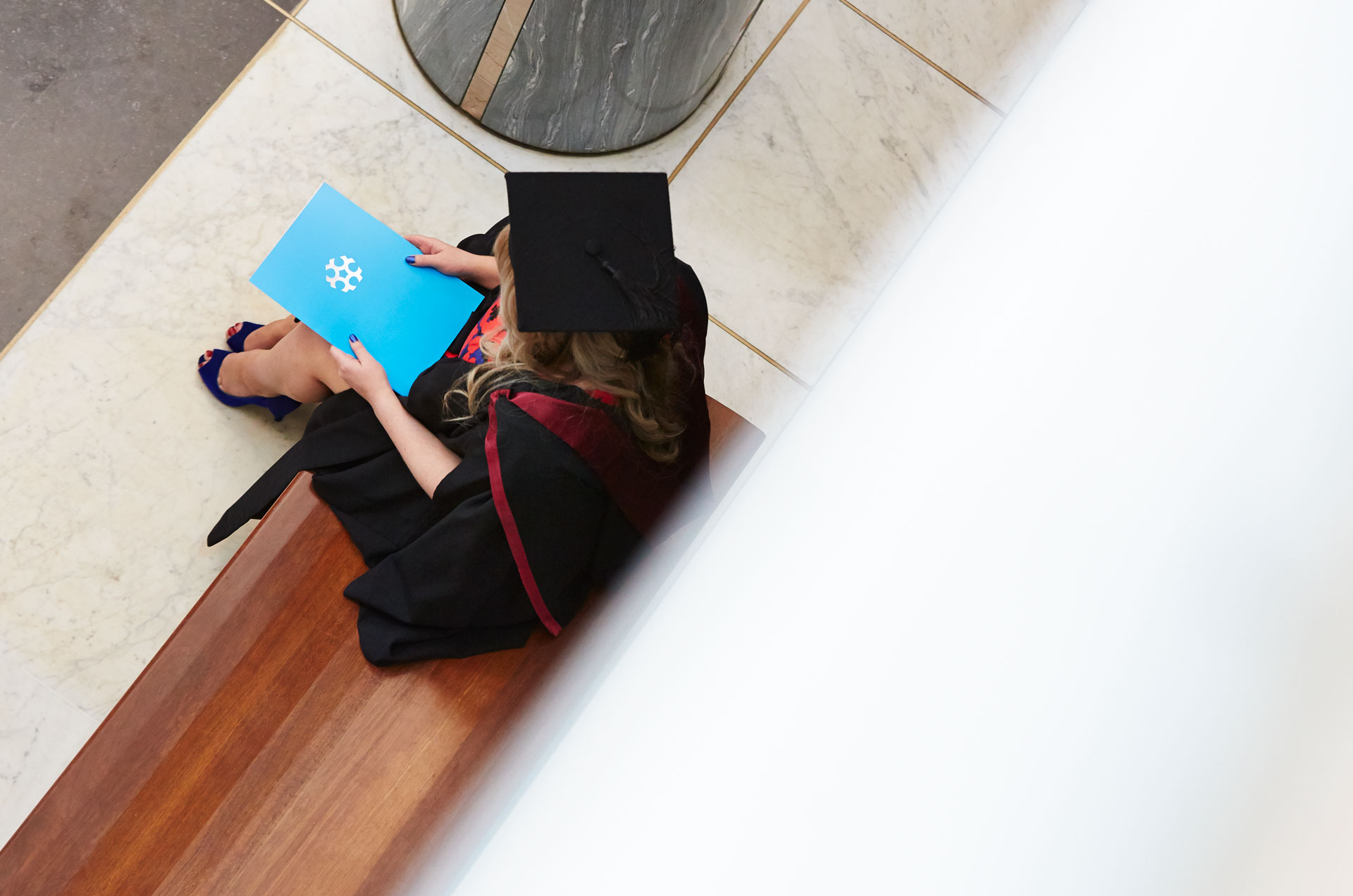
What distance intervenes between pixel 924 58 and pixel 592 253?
154cm

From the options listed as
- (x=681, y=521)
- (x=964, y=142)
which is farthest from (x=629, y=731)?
(x=964, y=142)

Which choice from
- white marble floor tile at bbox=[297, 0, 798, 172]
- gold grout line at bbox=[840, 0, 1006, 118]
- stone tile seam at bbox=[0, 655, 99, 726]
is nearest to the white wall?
stone tile seam at bbox=[0, 655, 99, 726]

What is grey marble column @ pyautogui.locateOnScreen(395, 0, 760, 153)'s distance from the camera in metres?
1.63

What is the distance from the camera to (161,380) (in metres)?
1.75

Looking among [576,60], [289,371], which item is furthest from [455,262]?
[576,60]

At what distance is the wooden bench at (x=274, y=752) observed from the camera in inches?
45.3

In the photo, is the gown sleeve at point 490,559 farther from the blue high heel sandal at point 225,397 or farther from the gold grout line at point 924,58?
the gold grout line at point 924,58

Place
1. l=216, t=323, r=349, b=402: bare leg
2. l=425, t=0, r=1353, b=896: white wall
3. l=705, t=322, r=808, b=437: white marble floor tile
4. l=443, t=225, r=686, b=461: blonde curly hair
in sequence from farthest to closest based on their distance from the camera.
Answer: l=705, t=322, r=808, b=437: white marble floor tile, l=216, t=323, r=349, b=402: bare leg, l=443, t=225, r=686, b=461: blonde curly hair, l=425, t=0, r=1353, b=896: white wall

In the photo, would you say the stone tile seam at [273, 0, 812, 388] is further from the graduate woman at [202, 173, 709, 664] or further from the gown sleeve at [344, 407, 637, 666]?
the gown sleeve at [344, 407, 637, 666]

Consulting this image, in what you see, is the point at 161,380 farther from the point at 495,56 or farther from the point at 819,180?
the point at 819,180

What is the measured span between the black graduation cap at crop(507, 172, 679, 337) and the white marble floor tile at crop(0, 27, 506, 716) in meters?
0.82

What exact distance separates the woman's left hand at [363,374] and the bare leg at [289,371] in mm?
78

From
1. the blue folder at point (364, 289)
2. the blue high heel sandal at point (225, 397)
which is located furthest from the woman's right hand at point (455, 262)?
the blue high heel sandal at point (225, 397)

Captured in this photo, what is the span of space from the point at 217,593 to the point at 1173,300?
126 centimetres
